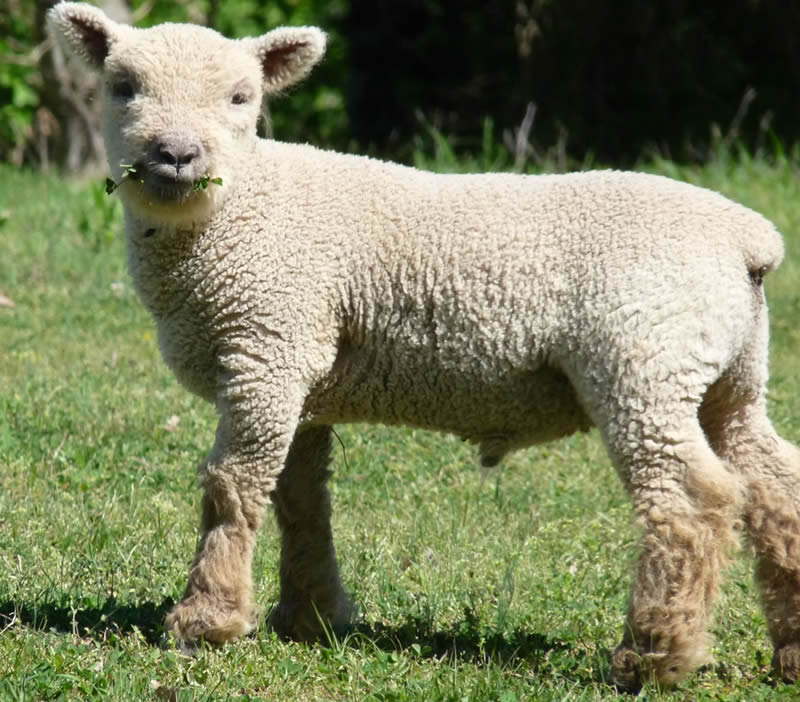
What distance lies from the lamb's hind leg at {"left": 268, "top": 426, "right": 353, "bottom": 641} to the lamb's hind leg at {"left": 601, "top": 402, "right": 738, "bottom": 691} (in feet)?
3.87

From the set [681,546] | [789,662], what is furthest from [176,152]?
[789,662]

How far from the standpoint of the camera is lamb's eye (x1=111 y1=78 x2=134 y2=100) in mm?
4496

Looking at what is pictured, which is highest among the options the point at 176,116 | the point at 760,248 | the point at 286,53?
the point at 286,53

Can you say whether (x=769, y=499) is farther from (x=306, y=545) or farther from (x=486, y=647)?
(x=306, y=545)

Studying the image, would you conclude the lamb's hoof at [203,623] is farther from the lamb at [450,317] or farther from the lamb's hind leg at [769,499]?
the lamb's hind leg at [769,499]

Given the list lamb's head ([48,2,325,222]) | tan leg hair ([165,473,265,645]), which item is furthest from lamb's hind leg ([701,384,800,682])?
lamb's head ([48,2,325,222])

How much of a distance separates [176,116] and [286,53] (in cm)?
63

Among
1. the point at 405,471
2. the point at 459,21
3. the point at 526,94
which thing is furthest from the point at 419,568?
the point at 459,21

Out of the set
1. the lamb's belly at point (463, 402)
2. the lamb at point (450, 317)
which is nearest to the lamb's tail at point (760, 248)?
the lamb at point (450, 317)

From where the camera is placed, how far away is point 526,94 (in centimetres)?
1528

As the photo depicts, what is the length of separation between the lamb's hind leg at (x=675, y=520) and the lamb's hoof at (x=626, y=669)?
70 millimetres

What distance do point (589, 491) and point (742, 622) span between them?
138cm

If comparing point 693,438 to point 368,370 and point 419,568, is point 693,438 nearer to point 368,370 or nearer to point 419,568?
point 368,370

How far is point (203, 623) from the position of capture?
14.6ft
